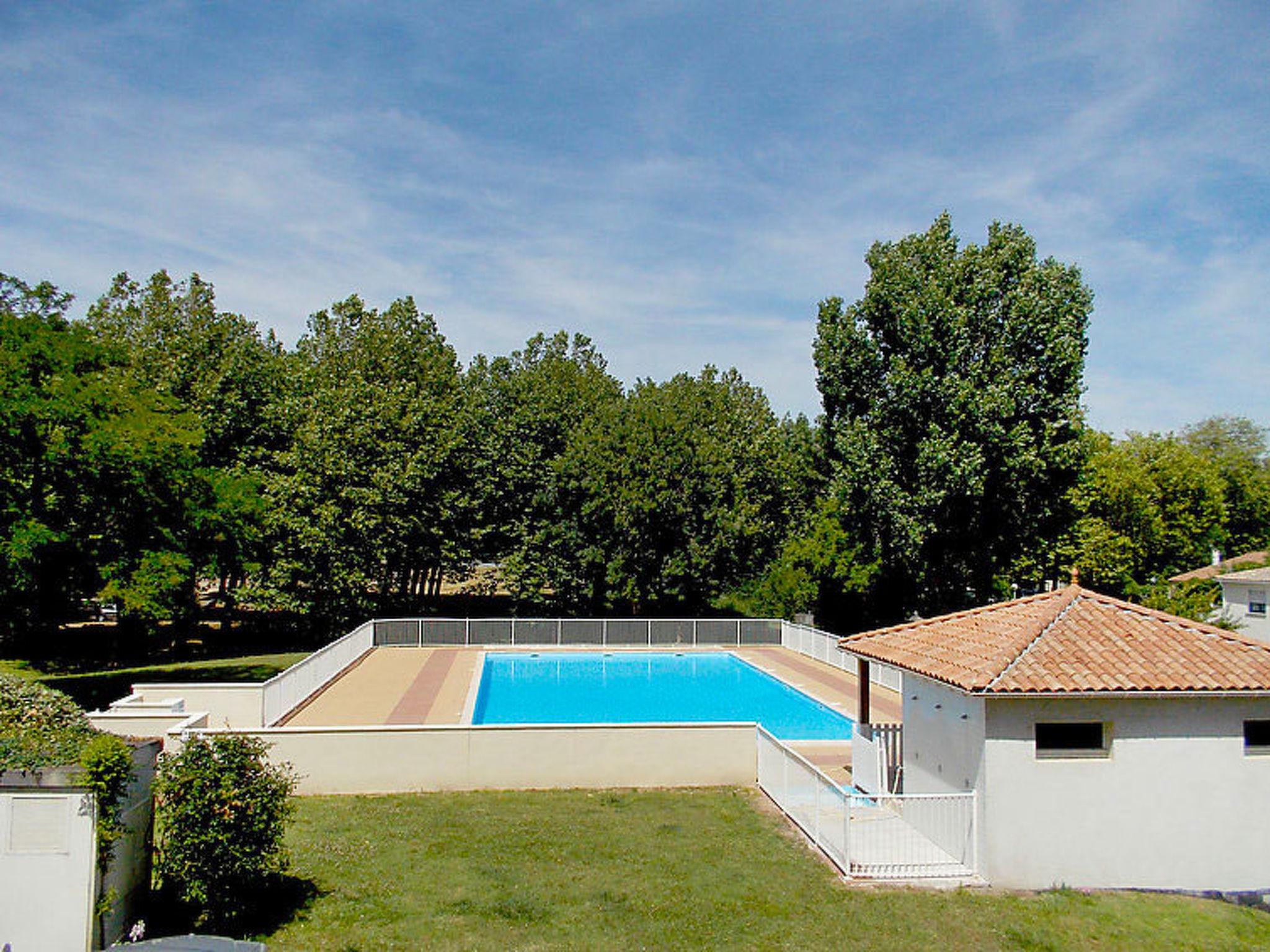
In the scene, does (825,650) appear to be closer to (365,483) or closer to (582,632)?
(582,632)

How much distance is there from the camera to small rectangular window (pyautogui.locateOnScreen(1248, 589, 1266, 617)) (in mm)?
37094

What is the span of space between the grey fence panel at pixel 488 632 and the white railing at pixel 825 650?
31.4 ft

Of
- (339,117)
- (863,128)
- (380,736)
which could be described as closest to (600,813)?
(380,736)

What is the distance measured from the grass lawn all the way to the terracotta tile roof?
2345 mm

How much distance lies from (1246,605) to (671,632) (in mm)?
23265

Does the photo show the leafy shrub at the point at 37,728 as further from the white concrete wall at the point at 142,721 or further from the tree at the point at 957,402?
the tree at the point at 957,402

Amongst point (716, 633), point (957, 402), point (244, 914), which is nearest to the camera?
point (244, 914)

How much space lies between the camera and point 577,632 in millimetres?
33219

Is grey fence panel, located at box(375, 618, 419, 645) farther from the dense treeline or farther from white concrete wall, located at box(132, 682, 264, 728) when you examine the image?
white concrete wall, located at box(132, 682, 264, 728)

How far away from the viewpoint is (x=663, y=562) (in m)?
36.4

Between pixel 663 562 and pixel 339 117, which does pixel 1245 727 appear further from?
pixel 663 562

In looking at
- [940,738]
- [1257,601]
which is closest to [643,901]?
[940,738]

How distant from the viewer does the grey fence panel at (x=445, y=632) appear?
107 feet

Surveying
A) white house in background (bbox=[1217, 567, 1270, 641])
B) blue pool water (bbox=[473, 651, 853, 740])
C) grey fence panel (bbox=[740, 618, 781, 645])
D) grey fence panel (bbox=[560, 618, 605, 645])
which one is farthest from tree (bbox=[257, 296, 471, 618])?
white house in background (bbox=[1217, 567, 1270, 641])
